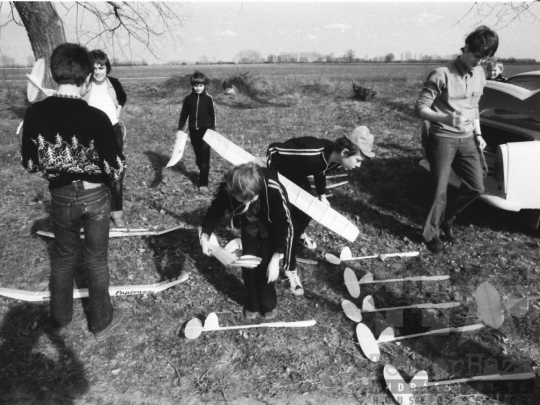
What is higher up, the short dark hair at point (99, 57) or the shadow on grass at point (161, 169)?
the short dark hair at point (99, 57)

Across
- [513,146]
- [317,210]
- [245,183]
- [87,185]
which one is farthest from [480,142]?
[87,185]

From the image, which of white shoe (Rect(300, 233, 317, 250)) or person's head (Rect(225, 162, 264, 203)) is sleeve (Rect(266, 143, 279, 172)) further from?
white shoe (Rect(300, 233, 317, 250))

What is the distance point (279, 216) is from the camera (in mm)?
2842

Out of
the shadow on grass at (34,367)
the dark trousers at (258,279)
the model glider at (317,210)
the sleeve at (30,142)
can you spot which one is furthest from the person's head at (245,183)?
the shadow on grass at (34,367)

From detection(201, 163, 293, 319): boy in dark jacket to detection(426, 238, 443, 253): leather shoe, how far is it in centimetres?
199

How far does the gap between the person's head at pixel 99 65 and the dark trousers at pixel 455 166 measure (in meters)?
3.36

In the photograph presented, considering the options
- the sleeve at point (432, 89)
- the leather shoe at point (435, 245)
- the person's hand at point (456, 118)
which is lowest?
the leather shoe at point (435, 245)

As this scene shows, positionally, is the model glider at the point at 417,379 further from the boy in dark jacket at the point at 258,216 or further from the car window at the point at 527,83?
the car window at the point at 527,83

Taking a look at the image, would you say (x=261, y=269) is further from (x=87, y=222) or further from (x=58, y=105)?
(x=58, y=105)

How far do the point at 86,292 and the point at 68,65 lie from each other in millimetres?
2073

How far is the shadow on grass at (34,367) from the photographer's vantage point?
8.74 feet

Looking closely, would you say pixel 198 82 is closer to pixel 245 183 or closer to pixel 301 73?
pixel 245 183

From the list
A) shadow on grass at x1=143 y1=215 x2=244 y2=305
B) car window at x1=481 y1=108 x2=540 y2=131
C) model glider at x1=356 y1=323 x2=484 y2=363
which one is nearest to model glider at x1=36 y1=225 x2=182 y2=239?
shadow on grass at x1=143 y1=215 x2=244 y2=305

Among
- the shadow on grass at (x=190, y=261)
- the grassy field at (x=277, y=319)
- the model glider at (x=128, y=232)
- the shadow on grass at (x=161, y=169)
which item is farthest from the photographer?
the shadow on grass at (x=161, y=169)
